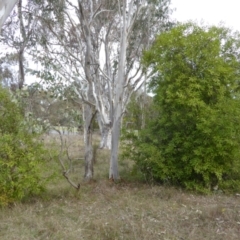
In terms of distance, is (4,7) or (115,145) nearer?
(4,7)

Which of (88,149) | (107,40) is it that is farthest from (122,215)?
(107,40)

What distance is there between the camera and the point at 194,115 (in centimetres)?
822

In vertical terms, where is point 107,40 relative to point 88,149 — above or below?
above

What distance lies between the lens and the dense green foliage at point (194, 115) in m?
8.05

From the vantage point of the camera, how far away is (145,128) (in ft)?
31.0

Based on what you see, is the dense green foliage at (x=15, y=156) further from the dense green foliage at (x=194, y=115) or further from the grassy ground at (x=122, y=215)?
the dense green foliage at (x=194, y=115)

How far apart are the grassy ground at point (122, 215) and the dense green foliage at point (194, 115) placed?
63cm

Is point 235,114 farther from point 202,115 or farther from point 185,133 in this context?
point 185,133

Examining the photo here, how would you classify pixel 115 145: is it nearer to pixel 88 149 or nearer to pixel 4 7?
pixel 88 149

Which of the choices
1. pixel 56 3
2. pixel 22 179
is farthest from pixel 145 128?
pixel 56 3

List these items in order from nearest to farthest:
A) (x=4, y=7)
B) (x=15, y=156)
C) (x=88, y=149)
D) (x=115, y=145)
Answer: (x=4, y=7), (x=15, y=156), (x=88, y=149), (x=115, y=145)

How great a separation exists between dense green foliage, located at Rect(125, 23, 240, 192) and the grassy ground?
0.63 metres

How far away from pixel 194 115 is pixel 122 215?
11.1ft

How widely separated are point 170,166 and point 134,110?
7.55 ft
